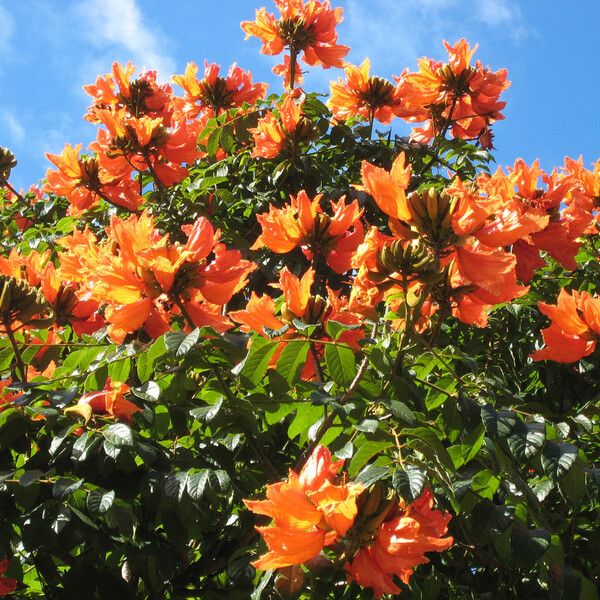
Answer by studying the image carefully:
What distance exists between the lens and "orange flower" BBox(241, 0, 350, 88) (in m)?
4.70

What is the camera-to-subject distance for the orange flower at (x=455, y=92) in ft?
13.3

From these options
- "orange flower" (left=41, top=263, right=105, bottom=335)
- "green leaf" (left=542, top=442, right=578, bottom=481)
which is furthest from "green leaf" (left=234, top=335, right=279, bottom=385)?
"orange flower" (left=41, top=263, right=105, bottom=335)

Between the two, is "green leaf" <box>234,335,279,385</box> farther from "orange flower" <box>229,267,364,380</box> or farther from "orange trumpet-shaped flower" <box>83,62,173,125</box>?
"orange trumpet-shaped flower" <box>83,62,173,125</box>

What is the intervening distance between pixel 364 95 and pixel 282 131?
0.89m

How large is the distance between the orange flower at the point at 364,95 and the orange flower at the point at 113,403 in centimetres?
263

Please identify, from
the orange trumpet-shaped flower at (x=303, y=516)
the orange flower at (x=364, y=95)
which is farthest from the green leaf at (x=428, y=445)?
the orange flower at (x=364, y=95)

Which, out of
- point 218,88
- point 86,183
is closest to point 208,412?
point 86,183

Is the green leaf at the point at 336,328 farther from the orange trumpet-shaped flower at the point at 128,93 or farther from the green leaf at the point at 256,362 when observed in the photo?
the orange trumpet-shaped flower at the point at 128,93

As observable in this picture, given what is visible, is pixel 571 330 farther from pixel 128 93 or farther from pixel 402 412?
pixel 128 93

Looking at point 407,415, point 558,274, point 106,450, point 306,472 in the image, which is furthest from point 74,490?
point 558,274

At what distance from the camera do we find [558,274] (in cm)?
399

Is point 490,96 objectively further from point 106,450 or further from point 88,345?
point 106,450

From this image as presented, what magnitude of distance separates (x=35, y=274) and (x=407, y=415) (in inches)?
63.0

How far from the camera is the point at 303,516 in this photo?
63.3 inches
